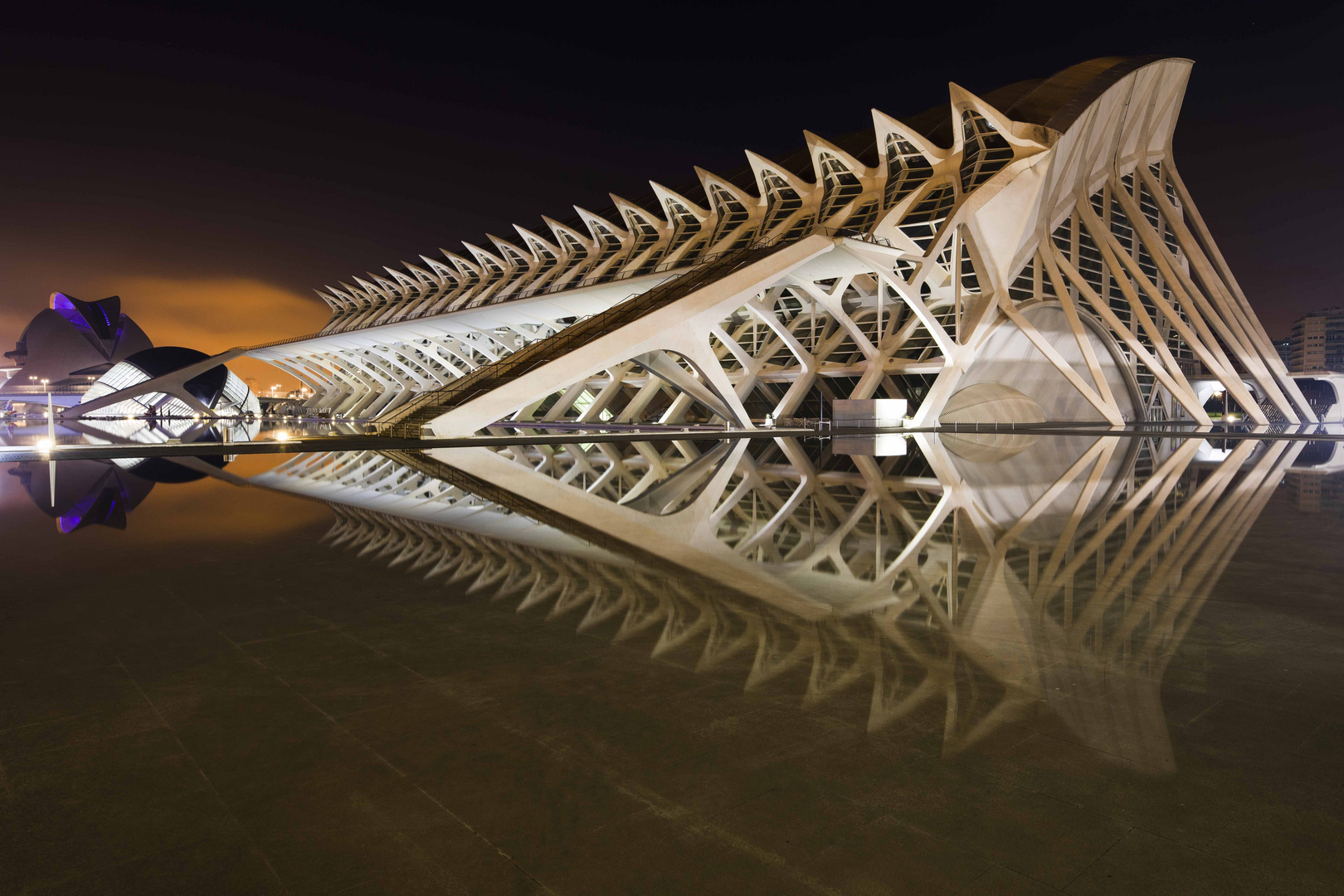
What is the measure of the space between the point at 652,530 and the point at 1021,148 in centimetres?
3250

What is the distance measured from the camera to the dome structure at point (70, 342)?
83812 mm

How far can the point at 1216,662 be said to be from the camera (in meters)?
3.58

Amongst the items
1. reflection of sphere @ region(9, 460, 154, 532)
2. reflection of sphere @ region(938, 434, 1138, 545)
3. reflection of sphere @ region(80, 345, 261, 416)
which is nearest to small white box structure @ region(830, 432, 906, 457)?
reflection of sphere @ region(938, 434, 1138, 545)

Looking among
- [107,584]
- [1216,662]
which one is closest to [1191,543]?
[1216,662]

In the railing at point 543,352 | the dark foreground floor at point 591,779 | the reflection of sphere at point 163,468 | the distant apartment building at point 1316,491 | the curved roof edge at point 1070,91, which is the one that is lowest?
the distant apartment building at point 1316,491

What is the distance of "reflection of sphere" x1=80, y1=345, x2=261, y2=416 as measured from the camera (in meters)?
61.3

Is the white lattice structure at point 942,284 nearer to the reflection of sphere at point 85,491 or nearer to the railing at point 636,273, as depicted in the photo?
the railing at point 636,273

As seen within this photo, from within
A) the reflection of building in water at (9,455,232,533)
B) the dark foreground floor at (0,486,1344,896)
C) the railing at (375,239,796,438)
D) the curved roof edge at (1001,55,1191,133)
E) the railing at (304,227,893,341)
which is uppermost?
the curved roof edge at (1001,55,1191,133)

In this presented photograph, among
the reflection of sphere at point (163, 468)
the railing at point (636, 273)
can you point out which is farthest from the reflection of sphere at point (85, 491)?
the railing at point (636, 273)

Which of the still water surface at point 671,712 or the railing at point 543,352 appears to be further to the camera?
the railing at point 543,352

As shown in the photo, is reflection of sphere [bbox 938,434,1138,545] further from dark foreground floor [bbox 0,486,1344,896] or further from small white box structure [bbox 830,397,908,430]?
small white box structure [bbox 830,397,908,430]

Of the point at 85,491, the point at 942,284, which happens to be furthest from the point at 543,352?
the point at 942,284

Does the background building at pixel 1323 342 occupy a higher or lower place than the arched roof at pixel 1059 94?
lower

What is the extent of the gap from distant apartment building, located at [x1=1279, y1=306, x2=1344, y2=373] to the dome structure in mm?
180110
